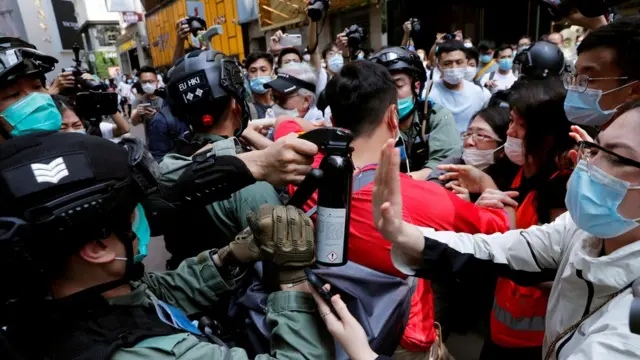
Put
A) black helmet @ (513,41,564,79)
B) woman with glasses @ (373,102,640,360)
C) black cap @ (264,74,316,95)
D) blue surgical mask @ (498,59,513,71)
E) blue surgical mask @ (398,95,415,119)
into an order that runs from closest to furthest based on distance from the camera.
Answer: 1. woman with glasses @ (373,102,640,360)
2. blue surgical mask @ (398,95,415,119)
3. black helmet @ (513,41,564,79)
4. black cap @ (264,74,316,95)
5. blue surgical mask @ (498,59,513,71)

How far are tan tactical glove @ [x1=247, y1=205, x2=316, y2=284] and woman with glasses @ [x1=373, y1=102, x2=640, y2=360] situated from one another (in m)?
0.32

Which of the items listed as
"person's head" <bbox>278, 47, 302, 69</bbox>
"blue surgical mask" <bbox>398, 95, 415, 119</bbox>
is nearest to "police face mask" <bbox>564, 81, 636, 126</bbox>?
"blue surgical mask" <bbox>398, 95, 415, 119</bbox>

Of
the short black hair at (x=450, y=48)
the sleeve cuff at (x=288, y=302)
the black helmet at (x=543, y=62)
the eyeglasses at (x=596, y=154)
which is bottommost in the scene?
the sleeve cuff at (x=288, y=302)

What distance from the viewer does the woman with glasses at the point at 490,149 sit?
7.48ft

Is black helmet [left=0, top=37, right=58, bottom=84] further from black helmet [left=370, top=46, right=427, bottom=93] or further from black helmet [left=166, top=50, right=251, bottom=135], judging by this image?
black helmet [left=370, top=46, right=427, bottom=93]

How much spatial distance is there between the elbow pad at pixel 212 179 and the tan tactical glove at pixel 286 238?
Answer: 326mm

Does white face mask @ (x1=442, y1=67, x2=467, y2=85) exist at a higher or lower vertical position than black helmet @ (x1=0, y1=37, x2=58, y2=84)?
lower

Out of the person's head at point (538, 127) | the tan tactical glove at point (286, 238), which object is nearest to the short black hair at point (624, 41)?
the person's head at point (538, 127)

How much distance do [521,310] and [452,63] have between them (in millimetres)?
3086

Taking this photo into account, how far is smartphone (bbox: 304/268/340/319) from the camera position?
3.85 feet

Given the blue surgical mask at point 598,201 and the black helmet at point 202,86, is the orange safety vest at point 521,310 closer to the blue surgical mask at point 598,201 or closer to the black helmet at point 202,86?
the blue surgical mask at point 598,201

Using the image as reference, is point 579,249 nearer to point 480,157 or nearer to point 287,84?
point 480,157

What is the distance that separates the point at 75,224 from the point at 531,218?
180cm

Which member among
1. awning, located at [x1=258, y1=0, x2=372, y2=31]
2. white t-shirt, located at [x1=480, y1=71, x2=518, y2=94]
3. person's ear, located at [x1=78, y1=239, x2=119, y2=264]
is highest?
awning, located at [x1=258, y1=0, x2=372, y2=31]
